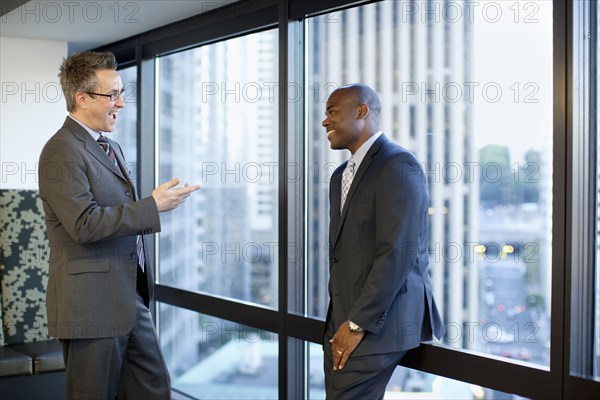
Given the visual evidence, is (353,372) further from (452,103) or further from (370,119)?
(452,103)

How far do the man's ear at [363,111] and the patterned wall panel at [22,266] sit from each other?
235 centimetres

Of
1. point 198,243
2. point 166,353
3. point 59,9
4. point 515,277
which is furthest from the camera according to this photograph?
point 166,353

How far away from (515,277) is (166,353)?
8.47 feet

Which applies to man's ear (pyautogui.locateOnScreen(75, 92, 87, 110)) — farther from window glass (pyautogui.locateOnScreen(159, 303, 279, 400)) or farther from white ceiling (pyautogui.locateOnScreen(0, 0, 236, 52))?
window glass (pyautogui.locateOnScreen(159, 303, 279, 400))

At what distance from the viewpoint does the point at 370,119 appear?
2.38 metres

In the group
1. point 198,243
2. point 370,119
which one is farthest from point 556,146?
point 198,243

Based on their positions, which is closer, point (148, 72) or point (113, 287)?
point (113, 287)

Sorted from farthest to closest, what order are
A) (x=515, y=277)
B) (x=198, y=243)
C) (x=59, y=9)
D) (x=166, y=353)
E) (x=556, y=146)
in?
(x=166, y=353) → (x=198, y=243) → (x=59, y=9) → (x=515, y=277) → (x=556, y=146)

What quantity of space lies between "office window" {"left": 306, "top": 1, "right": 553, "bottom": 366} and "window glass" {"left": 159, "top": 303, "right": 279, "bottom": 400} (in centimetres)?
125

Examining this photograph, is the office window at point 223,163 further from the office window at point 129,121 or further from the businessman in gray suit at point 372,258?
the businessman in gray suit at point 372,258

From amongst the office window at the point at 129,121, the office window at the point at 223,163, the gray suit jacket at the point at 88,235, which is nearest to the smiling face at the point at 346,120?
the gray suit jacket at the point at 88,235

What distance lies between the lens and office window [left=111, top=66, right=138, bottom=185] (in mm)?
4367

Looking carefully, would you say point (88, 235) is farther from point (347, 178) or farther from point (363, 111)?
point (363, 111)

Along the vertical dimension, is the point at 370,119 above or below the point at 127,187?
above
